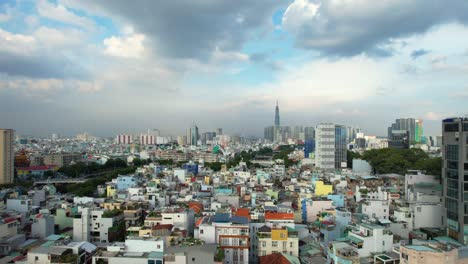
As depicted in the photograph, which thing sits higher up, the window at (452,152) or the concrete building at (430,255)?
the window at (452,152)

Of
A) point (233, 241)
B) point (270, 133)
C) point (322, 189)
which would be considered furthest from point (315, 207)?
point (270, 133)

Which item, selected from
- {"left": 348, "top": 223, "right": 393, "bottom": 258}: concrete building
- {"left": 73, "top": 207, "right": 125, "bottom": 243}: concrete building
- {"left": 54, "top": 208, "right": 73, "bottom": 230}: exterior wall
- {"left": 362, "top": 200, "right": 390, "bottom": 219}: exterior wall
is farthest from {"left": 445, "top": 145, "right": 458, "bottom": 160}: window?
{"left": 54, "top": 208, "right": 73, "bottom": 230}: exterior wall

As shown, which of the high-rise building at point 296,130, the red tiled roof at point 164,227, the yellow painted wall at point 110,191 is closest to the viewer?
the red tiled roof at point 164,227

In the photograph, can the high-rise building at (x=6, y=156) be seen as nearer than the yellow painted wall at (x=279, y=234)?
No

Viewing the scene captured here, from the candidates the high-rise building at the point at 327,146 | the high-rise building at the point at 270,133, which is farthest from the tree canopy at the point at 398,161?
the high-rise building at the point at 270,133

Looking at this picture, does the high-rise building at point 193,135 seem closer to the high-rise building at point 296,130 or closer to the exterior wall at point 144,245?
the high-rise building at point 296,130

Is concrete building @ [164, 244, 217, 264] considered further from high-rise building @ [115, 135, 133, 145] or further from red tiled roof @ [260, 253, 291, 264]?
high-rise building @ [115, 135, 133, 145]

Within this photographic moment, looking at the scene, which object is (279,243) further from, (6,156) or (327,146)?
(6,156)

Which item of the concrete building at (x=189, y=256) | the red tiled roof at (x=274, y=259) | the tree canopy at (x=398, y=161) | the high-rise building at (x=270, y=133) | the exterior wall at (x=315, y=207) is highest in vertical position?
the high-rise building at (x=270, y=133)

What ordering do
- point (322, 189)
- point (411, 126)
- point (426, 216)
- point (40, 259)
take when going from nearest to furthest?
point (40, 259)
point (426, 216)
point (322, 189)
point (411, 126)
